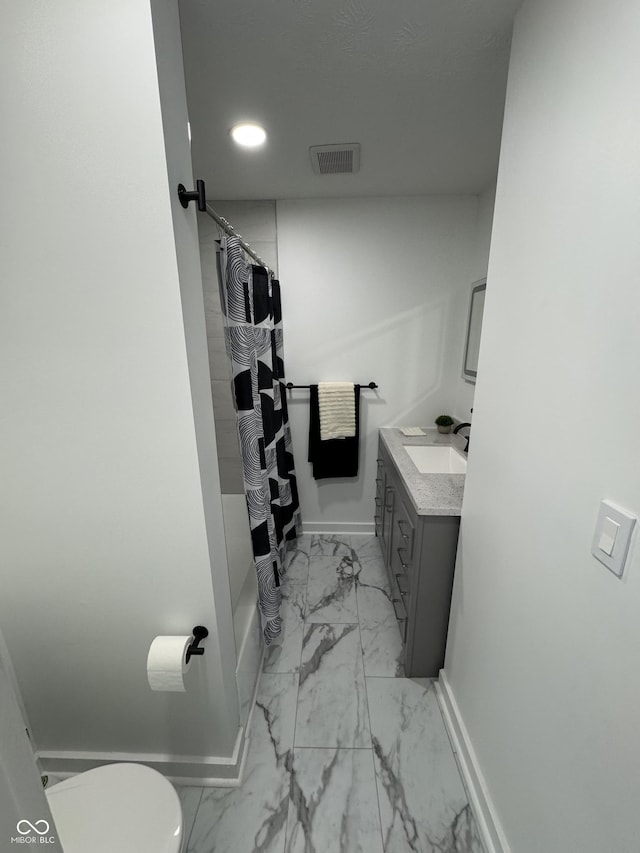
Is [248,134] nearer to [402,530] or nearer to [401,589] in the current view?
[402,530]

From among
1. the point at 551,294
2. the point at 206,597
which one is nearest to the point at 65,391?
the point at 206,597

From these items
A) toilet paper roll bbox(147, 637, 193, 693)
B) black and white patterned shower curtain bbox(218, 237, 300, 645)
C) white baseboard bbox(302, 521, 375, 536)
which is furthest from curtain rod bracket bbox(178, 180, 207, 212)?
white baseboard bbox(302, 521, 375, 536)

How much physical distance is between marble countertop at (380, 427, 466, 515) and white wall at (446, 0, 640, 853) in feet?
0.90

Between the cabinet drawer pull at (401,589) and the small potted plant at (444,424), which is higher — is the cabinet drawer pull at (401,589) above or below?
below

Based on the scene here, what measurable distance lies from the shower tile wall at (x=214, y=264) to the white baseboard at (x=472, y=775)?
68.0 inches

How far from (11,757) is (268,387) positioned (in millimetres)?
1497

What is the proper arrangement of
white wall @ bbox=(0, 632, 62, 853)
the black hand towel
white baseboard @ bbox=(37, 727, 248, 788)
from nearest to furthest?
1. white wall @ bbox=(0, 632, 62, 853)
2. white baseboard @ bbox=(37, 727, 248, 788)
3. the black hand towel

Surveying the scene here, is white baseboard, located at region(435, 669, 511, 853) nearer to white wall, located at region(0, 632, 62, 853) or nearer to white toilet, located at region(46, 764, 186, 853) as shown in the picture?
white toilet, located at region(46, 764, 186, 853)

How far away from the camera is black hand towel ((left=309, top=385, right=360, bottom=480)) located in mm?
2443

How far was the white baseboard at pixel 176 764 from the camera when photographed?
123 centimetres

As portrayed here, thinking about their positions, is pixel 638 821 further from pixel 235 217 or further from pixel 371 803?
pixel 235 217

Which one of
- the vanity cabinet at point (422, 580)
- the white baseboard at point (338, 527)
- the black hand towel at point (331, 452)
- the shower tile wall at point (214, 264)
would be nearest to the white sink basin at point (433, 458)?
the vanity cabinet at point (422, 580)

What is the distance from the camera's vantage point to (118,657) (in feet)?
3.73

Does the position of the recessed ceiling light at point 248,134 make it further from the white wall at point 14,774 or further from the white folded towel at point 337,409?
the white wall at point 14,774
